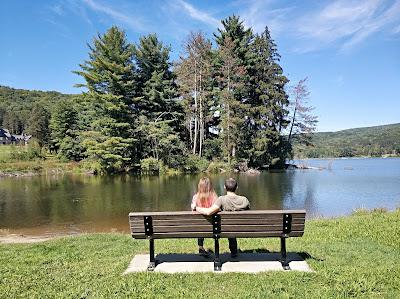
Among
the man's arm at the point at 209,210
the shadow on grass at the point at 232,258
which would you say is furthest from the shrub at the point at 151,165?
the man's arm at the point at 209,210

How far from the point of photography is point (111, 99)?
3684 centimetres

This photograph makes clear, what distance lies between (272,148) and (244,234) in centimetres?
3916

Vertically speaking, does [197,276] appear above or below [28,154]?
below

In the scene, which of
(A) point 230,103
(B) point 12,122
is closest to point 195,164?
(A) point 230,103

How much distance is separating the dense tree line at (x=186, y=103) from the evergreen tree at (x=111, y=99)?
0.36 ft

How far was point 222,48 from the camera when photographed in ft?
134

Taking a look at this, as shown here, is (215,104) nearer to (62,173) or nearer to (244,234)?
(62,173)

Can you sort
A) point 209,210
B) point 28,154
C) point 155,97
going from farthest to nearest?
1. point 28,154
2. point 155,97
3. point 209,210

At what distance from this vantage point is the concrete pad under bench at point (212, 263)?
17.6ft

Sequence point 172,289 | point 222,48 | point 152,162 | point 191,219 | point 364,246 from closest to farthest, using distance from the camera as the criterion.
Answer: point 172,289, point 191,219, point 364,246, point 152,162, point 222,48

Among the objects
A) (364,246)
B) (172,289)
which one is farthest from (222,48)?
(172,289)

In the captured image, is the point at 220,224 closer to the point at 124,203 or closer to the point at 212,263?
the point at 212,263

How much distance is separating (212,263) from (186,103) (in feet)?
119

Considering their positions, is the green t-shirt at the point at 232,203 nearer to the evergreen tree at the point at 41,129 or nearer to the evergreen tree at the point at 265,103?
the evergreen tree at the point at 265,103
